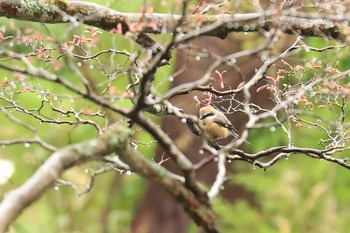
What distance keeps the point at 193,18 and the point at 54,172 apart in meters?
1.12

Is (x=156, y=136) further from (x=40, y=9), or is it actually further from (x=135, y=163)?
(x=40, y=9)

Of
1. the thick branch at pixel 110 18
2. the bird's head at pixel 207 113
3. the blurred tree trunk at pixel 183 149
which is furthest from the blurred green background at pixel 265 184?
the thick branch at pixel 110 18

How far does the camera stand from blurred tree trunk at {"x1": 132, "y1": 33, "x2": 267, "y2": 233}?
7.50 m

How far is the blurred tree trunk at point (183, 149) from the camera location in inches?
295

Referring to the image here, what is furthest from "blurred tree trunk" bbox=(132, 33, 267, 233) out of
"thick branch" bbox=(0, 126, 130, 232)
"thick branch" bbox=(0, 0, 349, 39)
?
"thick branch" bbox=(0, 126, 130, 232)

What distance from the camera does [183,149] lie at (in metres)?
7.84

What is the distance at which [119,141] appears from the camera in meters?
2.25

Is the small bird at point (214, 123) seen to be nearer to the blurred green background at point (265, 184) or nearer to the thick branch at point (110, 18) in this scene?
the thick branch at point (110, 18)

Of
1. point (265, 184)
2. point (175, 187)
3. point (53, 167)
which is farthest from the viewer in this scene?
point (265, 184)

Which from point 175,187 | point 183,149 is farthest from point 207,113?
point 183,149

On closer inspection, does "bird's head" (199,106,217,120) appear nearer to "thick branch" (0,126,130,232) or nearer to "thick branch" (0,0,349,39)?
"thick branch" (0,0,349,39)

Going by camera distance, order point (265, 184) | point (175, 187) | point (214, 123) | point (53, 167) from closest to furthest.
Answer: point (53, 167) < point (175, 187) < point (214, 123) < point (265, 184)

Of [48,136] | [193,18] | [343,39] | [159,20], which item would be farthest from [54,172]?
[48,136]

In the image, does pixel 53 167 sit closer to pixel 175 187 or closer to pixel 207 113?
pixel 175 187
